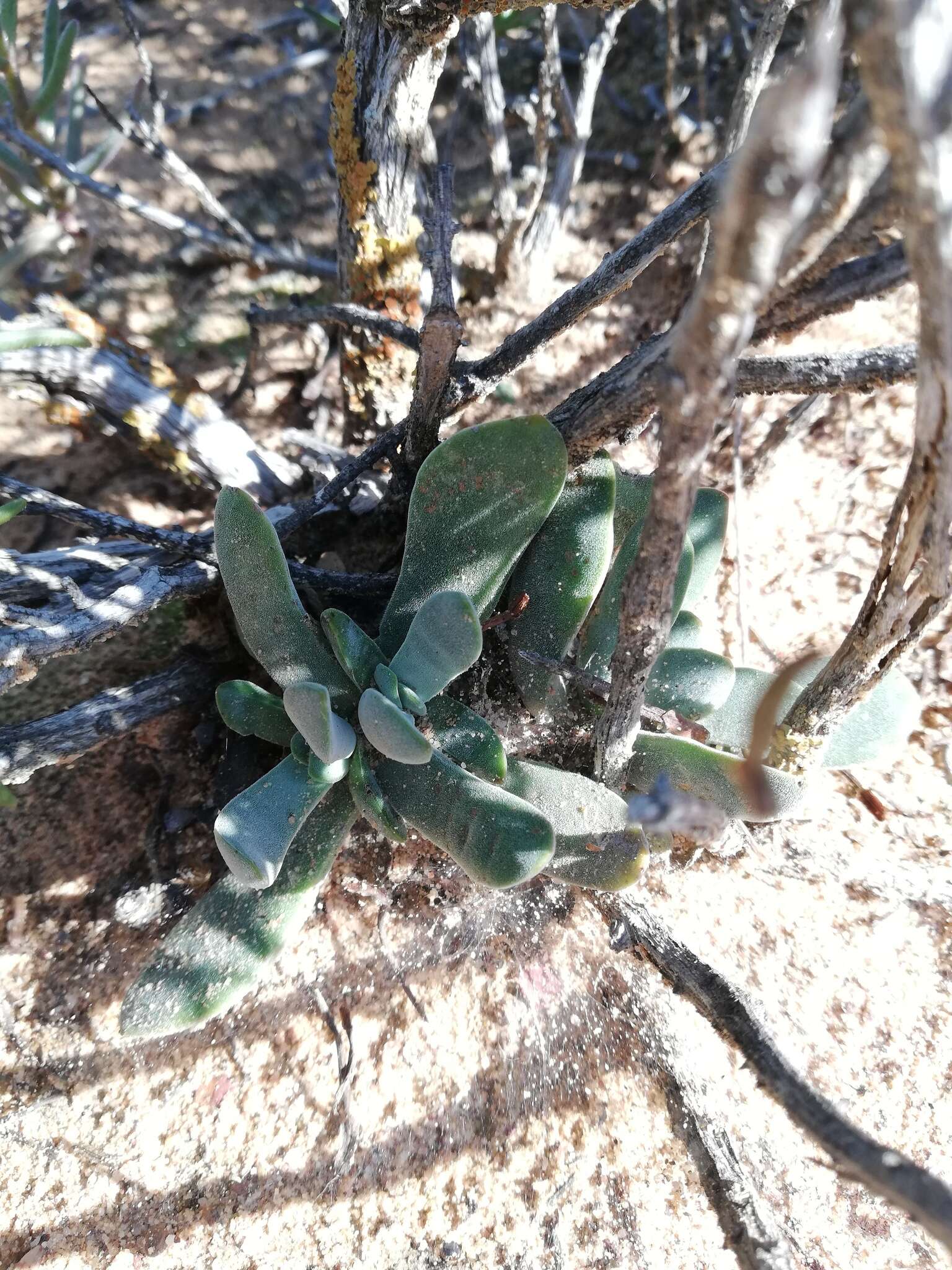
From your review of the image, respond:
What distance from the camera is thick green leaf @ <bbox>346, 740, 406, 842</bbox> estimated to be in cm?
129

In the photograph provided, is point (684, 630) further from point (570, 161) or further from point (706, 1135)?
point (570, 161)

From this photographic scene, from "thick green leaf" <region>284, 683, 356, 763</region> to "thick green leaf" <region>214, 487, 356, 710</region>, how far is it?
13 centimetres

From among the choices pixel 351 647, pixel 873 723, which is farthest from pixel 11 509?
pixel 873 723

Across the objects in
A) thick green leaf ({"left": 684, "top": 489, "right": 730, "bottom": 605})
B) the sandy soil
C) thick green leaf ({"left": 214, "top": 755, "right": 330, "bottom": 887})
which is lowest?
the sandy soil

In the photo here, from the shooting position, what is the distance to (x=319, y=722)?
115cm

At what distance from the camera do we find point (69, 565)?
160 centimetres

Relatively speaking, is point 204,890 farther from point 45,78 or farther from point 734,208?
point 45,78

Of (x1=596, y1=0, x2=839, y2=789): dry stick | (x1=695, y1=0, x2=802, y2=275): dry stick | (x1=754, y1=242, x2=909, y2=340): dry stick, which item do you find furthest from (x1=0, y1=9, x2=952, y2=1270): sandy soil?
(x1=695, y1=0, x2=802, y2=275): dry stick

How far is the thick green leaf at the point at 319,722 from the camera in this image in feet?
3.67

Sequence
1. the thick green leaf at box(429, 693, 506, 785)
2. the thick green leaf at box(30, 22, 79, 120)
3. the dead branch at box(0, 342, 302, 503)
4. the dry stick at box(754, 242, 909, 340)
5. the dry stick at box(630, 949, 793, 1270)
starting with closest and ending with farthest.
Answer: the dry stick at box(754, 242, 909, 340), the dry stick at box(630, 949, 793, 1270), the thick green leaf at box(429, 693, 506, 785), the dead branch at box(0, 342, 302, 503), the thick green leaf at box(30, 22, 79, 120)

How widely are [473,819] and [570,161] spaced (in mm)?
1970

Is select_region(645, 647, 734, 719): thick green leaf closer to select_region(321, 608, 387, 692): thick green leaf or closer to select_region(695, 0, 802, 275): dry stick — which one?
select_region(321, 608, 387, 692): thick green leaf

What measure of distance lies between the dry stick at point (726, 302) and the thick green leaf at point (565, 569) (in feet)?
0.91

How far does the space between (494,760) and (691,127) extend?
2317 millimetres
